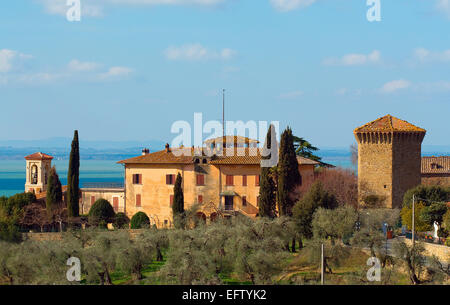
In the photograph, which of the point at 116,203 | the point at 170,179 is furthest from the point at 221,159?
the point at 116,203

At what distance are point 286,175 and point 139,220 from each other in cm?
904

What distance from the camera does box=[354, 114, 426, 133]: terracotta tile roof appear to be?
143ft

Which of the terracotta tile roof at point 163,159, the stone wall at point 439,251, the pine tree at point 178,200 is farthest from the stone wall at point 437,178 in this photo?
the stone wall at point 439,251

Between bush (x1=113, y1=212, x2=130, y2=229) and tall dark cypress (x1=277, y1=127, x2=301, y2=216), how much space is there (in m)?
9.40

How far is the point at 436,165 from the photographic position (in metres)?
54.1

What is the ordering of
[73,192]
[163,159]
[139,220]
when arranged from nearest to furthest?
[73,192] → [139,220] → [163,159]

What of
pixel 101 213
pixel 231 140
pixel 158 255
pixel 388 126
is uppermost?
pixel 388 126

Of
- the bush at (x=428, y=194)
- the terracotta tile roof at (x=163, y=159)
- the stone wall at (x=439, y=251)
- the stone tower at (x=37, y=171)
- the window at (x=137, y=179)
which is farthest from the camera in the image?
the stone tower at (x=37, y=171)

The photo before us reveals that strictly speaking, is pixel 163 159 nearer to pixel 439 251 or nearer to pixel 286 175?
pixel 286 175

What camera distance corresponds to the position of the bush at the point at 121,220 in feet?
151

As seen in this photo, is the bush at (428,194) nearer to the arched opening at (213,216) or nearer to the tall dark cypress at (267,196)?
the tall dark cypress at (267,196)

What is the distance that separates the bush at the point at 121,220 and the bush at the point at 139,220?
56cm
